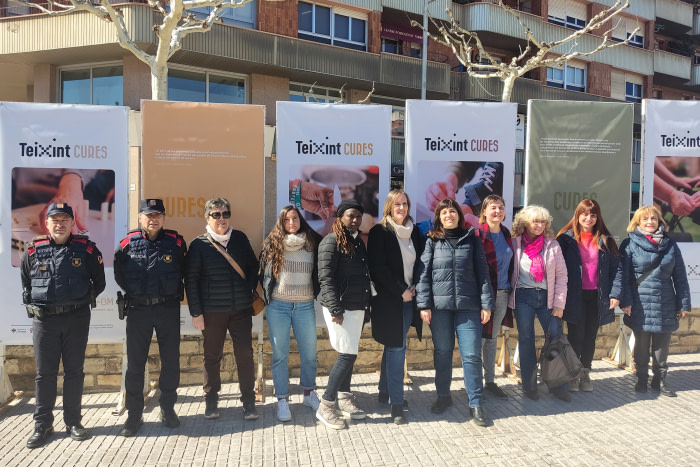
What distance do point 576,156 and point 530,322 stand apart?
2111 mm

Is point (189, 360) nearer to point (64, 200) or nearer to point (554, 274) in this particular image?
point (64, 200)

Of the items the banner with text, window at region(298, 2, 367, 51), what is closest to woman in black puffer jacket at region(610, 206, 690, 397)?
the banner with text

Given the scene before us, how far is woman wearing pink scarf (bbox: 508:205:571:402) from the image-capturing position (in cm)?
506

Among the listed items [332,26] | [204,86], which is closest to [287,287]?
[204,86]

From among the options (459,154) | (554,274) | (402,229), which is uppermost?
(459,154)

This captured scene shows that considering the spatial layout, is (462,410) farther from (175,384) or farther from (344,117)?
(344,117)

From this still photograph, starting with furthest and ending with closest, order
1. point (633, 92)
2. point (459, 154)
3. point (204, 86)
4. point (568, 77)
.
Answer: point (633, 92) < point (568, 77) < point (204, 86) < point (459, 154)

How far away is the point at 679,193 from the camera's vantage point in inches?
245

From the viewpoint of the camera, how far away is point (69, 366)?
14.1 ft

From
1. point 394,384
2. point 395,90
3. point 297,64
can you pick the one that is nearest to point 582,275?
point 394,384

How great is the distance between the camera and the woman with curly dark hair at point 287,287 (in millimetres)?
4598

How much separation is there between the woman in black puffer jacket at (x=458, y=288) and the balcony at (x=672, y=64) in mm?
32220

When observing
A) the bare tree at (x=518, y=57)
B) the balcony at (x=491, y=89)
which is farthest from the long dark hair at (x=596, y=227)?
the balcony at (x=491, y=89)

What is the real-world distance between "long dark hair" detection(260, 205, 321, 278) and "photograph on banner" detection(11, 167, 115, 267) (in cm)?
163
